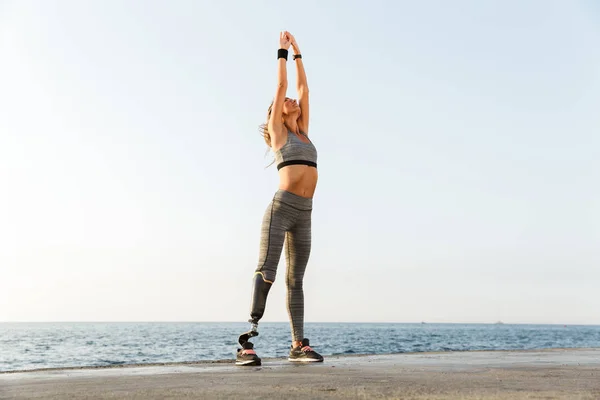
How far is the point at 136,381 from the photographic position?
379cm

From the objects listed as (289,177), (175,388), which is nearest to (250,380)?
(175,388)

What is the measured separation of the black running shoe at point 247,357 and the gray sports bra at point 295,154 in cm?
188

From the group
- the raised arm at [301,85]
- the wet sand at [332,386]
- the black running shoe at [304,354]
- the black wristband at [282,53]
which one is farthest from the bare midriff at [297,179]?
the wet sand at [332,386]

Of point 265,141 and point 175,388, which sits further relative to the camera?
point 265,141

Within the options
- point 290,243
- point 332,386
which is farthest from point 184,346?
point 332,386

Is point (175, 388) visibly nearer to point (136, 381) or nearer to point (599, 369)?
point (136, 381)

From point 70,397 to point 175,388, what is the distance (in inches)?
22.7

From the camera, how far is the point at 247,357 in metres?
5.54

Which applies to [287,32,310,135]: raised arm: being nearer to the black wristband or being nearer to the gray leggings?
the black wristband

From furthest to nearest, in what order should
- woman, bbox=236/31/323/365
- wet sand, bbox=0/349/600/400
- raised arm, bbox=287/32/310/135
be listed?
raised arm, bbox=287/32/310/135 < woman, bbox=236/31/323/365 < wet sand, bbox=0/349/600/400

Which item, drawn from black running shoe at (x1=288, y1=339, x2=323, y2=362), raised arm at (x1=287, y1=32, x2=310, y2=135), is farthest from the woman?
raised arm at (x1=287, y1=32, x2=310, y2=135)

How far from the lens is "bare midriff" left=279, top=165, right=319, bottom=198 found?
6195mm

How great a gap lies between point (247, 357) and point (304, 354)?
73cm

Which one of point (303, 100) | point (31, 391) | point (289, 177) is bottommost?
point (31, 391)
